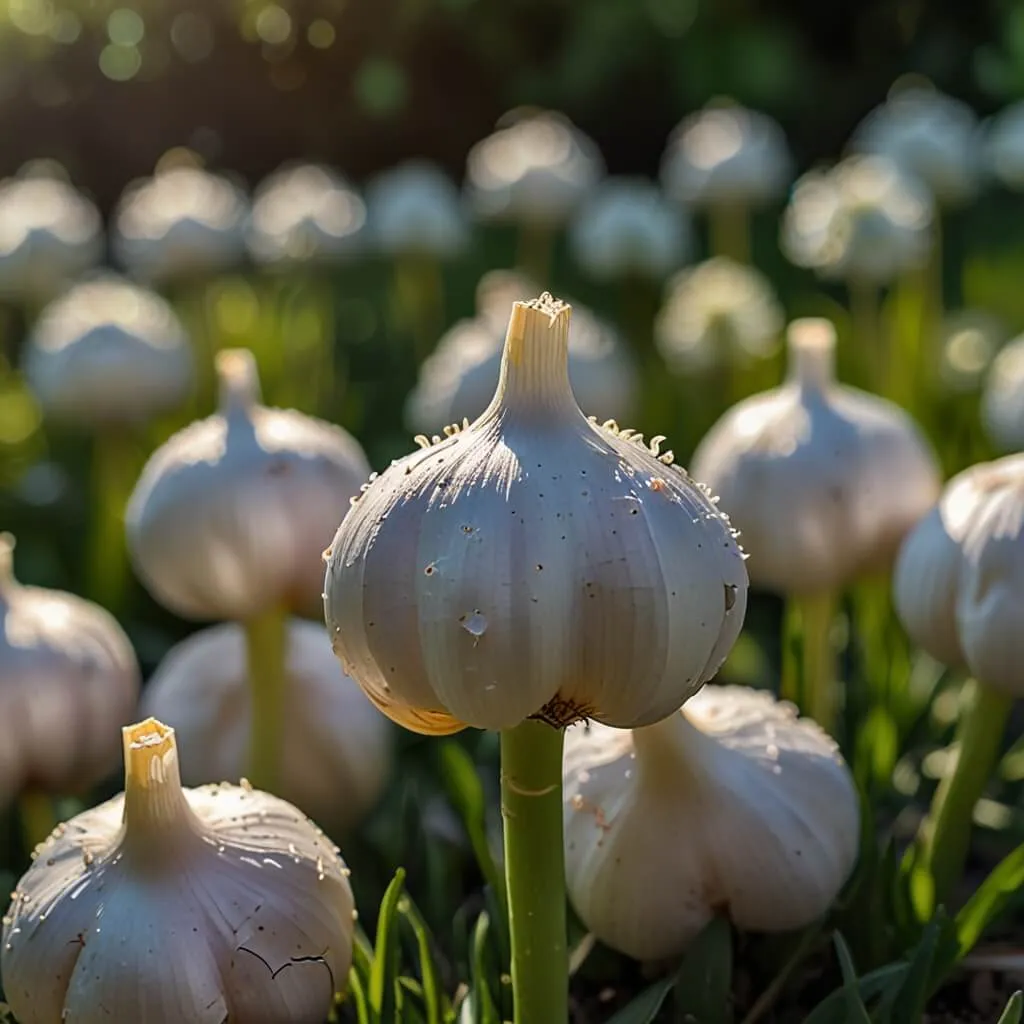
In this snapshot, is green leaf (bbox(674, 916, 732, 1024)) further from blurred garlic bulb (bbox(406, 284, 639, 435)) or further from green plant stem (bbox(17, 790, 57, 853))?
blurred garlic bulb (bbox(406, 284, 639, 435))

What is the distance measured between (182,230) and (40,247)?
265mm

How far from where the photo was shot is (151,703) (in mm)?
1417

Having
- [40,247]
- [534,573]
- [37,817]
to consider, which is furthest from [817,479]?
[40,247]

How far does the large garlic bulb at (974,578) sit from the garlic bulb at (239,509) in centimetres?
47

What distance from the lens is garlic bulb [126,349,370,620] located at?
114 cm

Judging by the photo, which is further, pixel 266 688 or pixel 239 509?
→ pixel 266 688

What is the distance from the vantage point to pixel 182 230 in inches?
104

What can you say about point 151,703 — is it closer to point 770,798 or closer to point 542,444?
point 770,798

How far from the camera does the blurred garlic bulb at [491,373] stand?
1.81m

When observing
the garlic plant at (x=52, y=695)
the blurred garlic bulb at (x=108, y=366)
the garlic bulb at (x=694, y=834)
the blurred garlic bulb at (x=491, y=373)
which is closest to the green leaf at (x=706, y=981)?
the garlic bulb at (x=694, y=834)

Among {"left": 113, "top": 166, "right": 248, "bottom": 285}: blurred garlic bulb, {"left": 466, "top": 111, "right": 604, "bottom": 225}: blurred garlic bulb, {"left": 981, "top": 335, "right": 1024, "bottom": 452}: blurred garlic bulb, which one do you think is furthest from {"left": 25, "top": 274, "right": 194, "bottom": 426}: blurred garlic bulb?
{"left": 981, "top": 335, "right": 1024, "bottom": 452}: blurred garlic bulb

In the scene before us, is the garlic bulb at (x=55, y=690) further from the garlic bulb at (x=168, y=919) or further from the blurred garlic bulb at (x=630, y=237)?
the blurred garlic bulb at (x=630, y=237)

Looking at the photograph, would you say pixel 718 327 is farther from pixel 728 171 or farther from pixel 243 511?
pixel 243 511

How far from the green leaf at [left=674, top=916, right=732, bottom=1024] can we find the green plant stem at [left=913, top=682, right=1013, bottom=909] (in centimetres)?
21
